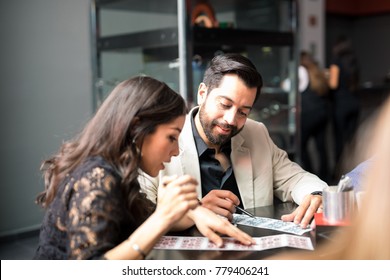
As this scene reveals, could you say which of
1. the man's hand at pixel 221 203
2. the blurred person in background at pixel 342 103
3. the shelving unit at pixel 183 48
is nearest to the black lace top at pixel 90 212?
the man's hand at pixel 221 203

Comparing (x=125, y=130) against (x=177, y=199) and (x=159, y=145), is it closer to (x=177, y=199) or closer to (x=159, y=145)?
(x=159, y=145)

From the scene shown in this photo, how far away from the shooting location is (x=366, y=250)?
1.04m

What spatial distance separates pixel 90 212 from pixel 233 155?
2.33 feet

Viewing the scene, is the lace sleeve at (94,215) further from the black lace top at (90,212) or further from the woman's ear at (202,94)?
the woman's ear at (202,94)

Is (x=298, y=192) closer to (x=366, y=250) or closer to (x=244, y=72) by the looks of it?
(x=244, y=72)

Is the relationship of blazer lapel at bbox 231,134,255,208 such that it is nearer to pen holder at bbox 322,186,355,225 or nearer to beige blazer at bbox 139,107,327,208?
beige blazer at bbox 139,107,327,208

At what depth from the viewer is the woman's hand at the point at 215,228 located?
1.12 meters

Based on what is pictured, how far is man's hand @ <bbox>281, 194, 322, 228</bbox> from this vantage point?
131 centimetres

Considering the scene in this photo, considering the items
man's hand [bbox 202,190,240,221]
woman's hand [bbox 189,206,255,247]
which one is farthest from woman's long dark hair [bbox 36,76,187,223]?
man's hand [bbox 202,190,240,221]

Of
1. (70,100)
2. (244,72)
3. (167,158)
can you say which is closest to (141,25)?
(70,100)

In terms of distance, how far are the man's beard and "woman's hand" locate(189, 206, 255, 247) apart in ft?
1.14

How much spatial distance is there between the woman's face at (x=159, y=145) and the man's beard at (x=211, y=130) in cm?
38
